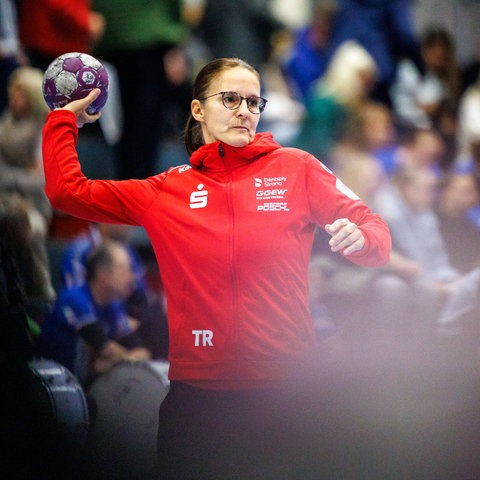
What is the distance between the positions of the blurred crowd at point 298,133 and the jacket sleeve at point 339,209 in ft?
6.96

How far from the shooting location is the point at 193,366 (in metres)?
3.55

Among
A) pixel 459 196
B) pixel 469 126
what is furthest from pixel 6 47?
pixel 469 126

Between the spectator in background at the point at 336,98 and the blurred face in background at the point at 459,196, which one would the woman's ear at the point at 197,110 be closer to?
the spectator in background at the point at 336,98

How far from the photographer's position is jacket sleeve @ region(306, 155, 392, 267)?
3.53 metres


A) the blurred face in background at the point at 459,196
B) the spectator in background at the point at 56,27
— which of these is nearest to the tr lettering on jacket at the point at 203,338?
the spectator in background at the point at 56,27

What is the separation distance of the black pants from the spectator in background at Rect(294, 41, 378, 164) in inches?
154

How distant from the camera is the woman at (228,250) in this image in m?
3.50

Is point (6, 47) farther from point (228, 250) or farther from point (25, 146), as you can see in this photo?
point (228, 250)

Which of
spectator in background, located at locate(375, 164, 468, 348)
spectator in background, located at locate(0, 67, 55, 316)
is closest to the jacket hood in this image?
spectator in background, located at locate(0, 67, 55, 316)

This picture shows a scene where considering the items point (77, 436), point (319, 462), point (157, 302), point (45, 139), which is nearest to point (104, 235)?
point (157, 302)

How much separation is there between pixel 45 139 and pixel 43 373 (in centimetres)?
105

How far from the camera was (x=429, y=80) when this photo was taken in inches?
368

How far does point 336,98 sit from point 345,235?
450 centimetres

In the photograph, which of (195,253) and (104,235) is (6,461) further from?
(104,235)
